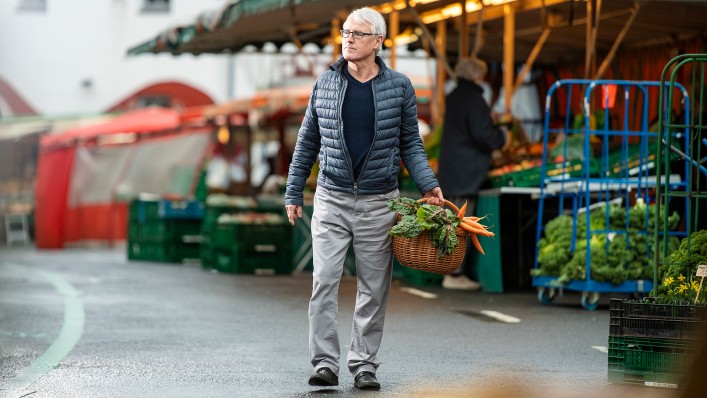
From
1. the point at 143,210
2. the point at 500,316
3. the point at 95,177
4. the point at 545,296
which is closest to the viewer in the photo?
the point at 500,316

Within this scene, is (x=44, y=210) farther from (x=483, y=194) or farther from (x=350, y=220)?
(x=350, y=220)

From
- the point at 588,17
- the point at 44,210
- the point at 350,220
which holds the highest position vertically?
the point at 588,17

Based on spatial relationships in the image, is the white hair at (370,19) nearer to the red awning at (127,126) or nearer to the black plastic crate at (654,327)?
the black plastic crate at (654,327)

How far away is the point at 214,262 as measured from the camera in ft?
63.3

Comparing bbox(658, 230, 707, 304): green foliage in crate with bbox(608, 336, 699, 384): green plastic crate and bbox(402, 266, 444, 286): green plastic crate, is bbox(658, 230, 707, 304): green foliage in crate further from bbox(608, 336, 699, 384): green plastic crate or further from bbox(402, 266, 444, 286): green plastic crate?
bbox(402, 266, 444, 286): green plastic crate

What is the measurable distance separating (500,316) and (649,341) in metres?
4.37

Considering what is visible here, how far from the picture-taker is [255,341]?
10273 mm

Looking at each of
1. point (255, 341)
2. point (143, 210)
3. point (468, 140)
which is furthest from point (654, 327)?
point (143, 210)

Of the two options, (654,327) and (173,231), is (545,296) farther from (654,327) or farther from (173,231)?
(173,231)

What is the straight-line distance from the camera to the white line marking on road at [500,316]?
11.9 m

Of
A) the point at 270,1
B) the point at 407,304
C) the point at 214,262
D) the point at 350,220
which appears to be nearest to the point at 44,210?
the point at 214,262

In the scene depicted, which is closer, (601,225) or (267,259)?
(601,225)

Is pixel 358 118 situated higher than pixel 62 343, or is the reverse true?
pixel 358 118

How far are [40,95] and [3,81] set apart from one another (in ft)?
3.50
